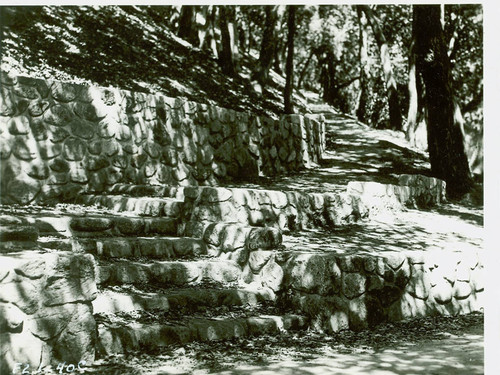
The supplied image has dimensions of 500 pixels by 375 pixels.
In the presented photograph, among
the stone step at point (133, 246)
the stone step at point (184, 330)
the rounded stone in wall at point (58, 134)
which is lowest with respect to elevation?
the stone step at point (184, 330)

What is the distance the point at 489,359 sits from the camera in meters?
4.79

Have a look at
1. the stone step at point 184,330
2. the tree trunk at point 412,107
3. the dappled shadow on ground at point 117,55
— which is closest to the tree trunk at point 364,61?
the tree trunk at point 412,107

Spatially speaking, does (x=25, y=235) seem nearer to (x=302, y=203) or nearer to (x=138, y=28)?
(x=302, y=203)

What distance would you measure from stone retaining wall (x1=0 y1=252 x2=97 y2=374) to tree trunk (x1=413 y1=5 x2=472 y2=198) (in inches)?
367

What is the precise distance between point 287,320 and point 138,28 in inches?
460

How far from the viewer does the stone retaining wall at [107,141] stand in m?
8.23

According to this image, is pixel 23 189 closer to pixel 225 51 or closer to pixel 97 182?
pixel 97 182

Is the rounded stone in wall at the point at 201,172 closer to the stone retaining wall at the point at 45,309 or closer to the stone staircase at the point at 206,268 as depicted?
the stone staircase at the point at 206,268

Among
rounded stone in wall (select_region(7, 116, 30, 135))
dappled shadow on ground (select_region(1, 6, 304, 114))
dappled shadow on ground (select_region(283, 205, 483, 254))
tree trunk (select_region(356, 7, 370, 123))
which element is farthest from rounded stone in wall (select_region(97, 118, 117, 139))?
tree trunk (select_region(356, 7, 370, 123))

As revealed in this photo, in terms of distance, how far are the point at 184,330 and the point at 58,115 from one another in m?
4.43

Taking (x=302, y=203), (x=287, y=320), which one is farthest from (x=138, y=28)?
(x=287, y=320)

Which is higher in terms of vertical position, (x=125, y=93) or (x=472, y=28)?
(x=472, y=28)

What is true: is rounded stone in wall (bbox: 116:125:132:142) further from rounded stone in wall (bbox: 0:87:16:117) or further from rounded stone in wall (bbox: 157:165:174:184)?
rounded stone in wall (bbox: 0:87:16:117)

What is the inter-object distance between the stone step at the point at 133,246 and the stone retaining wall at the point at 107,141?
1981 mm
